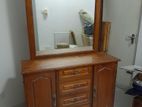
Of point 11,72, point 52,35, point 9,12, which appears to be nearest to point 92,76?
point 52,35

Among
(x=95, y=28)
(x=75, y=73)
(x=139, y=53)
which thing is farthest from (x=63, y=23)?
(x=139, y=53)

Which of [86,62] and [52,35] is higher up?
[52,35]

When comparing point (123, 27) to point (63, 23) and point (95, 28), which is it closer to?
point (95, 28)

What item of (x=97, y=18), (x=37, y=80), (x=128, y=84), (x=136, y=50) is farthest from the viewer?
(x=128, y=84)

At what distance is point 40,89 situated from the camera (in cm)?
157

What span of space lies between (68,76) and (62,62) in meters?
0.16

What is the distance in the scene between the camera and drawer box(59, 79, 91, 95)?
164 centimetres

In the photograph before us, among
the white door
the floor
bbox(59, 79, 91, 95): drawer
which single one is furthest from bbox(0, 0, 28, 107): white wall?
the floor

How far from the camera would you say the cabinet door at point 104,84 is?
1733 mm

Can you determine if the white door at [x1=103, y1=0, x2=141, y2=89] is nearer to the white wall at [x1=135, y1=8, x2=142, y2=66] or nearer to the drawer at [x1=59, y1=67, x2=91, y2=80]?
the white wall at [x1=135, y1=8, x2=142, y2=66]

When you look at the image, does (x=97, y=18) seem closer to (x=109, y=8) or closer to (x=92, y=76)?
(x=109, y=8)

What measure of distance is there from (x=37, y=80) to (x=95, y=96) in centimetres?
67

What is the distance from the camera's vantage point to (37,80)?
1.52 m

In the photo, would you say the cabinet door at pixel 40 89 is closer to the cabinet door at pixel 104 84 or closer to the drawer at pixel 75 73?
the drawer at pixel 75 73
